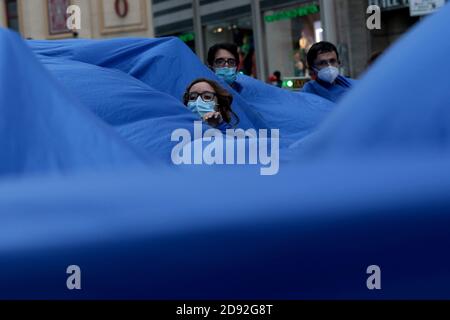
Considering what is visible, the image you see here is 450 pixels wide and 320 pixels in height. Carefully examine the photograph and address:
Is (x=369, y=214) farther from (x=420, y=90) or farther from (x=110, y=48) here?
(x=110, y=48)

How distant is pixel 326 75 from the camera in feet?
25.7

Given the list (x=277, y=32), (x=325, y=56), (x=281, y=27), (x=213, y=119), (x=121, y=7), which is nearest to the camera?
(x=213, y=119)

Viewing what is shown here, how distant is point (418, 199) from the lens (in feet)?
6.91

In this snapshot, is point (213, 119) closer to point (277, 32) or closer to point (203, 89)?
point (203, 89)

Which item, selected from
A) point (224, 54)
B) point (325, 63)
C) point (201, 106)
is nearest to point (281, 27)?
point (325, 63)

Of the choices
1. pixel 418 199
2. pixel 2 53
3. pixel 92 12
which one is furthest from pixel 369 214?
pixel 92 12

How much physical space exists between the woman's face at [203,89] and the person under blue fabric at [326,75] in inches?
102

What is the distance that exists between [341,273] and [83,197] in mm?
611

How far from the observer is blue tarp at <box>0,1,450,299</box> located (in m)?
2.12

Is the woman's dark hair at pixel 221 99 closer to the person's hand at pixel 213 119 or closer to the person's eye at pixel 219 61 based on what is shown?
the person's hand at pixel 213 119

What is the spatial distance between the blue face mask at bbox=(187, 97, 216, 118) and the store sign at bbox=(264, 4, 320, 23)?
17.9 m

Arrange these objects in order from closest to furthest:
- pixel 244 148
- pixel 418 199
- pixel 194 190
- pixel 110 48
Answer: pixel 418 199
pixel 194 190
pixel 244 148
pixel 110 48

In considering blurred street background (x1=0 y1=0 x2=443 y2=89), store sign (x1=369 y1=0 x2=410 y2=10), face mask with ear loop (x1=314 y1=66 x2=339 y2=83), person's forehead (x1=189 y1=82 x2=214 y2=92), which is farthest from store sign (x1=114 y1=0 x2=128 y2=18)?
person's forehead (x1=189 y1=82 x2=214 y2=92)

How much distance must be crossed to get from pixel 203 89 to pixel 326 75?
2678 millimetres
